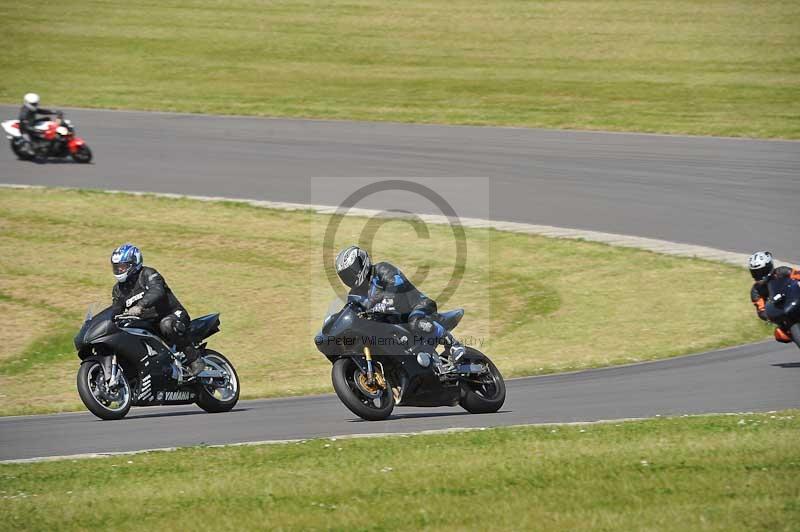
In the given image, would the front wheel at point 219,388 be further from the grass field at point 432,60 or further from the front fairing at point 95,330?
the grass field at point 432,60

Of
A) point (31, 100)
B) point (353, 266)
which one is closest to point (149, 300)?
point (353, 266)

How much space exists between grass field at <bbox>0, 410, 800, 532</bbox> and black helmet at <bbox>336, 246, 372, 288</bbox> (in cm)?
179

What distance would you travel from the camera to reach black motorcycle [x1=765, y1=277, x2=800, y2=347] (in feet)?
48.1

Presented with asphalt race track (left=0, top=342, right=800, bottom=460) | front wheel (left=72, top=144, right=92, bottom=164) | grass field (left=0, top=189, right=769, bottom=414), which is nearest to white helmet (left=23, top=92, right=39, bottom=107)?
front wheel (left=72, top=144, right=92, bottom=164)

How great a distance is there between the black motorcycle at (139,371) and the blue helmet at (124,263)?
429 millimetres

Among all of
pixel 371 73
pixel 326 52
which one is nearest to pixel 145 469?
pixel 371 73

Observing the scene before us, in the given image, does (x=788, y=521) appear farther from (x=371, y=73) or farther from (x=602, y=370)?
(x=371, y=73)

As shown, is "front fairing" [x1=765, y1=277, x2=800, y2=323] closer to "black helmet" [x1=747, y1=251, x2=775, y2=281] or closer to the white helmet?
"black helmet" [x1=747, y1=251, x2=775, y2=281]

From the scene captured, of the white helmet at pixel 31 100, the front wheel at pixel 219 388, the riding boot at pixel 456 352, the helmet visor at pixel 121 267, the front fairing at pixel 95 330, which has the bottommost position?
the front wheel at pixel 219 388

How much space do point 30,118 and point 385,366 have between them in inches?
888

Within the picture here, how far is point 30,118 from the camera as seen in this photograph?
31688 mm

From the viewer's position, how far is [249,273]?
22312mm

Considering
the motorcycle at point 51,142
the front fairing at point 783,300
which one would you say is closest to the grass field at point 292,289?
the front fairing at point 783,300

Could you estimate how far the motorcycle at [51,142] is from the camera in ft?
104
